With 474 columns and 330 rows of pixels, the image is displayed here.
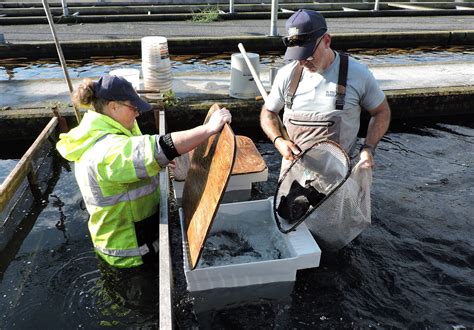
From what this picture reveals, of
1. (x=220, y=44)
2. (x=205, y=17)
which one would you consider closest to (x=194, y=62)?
(x=220, y=44)

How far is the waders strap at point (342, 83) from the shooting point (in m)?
3.75

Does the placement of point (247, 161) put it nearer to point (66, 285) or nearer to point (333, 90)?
point (333, 90)

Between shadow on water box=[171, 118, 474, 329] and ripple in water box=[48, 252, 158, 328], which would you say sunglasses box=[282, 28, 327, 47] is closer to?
shadow on water box=[171, 118, 474, 329]

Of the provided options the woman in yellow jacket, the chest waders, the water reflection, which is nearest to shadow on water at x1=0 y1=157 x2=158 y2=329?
the woman in yellow jacket

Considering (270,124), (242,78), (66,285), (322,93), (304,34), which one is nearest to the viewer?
(304,34)

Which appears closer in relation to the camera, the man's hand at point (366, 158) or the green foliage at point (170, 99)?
the man's hand at point (366, 158)

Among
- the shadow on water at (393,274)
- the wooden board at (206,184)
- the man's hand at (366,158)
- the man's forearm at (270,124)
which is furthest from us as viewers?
the man's forearm at (270,124)

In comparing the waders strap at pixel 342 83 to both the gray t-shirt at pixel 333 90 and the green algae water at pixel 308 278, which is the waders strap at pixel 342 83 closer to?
the gray t-shirt at pixel 333 90

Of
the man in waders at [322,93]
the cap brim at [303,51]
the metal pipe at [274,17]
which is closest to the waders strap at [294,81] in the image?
the man in waders at [322,93]

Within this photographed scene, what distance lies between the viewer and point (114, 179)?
310 centimetres

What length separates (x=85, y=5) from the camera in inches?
811

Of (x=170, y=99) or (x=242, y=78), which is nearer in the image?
(x=170, y=99)

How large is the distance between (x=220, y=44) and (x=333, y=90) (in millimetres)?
10092

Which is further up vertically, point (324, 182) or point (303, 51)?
point (303, 51)
